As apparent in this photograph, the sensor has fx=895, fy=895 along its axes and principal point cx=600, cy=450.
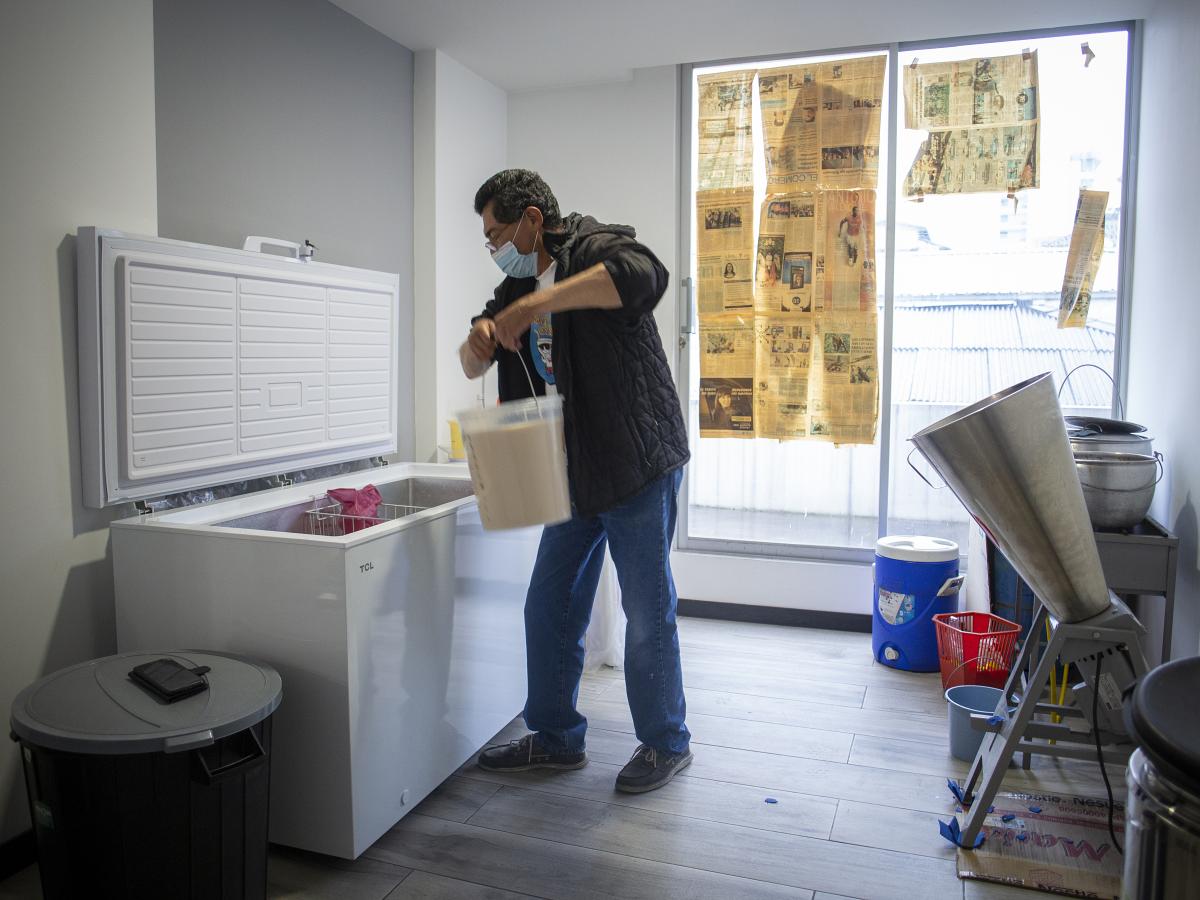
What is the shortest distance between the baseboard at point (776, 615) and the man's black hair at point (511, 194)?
2104 mm

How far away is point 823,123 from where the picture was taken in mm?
3451

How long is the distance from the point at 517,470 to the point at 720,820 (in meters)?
1.02

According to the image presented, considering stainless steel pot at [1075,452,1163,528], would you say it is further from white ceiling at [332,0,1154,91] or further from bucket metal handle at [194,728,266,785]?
bucket metal handle at [194,728,266,785]

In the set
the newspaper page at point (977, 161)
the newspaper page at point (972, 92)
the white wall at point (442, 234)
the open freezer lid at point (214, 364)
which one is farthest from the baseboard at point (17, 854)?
the newspaper page at point (972, 92)

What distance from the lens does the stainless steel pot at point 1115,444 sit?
2500 millimetres

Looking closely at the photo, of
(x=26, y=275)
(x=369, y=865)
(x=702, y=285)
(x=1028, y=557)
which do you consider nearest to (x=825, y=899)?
(x=1028, y=557)

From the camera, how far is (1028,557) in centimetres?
190

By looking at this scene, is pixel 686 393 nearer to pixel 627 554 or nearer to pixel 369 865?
pixel 627 554

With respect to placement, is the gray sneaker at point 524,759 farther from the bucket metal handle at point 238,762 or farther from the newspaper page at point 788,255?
the newspaper page at point 788,255

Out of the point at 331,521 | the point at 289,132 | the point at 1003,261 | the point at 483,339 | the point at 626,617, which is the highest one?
the point at 289,132

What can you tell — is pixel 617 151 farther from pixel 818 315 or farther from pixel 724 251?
pixel 818 315

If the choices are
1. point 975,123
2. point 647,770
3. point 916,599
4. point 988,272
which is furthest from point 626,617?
point 975,123

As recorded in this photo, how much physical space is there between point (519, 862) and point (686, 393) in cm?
220

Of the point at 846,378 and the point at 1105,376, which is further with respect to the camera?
the point at 846,378
